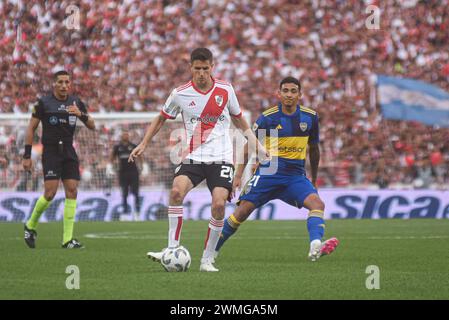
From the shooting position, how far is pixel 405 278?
8555 millimetres

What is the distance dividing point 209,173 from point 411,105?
15808 millimetres

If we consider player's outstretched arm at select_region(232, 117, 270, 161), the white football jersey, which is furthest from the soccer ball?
player's outstretched arm at select_region(232, 117, 270, 161)

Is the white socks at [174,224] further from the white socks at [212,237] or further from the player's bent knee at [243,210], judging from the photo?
the player's bent knee at [243,210]

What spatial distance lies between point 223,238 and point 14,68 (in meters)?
14.8

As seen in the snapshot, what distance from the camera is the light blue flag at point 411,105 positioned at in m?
24.1

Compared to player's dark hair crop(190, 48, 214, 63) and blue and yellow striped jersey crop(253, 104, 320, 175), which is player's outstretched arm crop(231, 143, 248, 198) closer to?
blue and yellow striped jersey crop(253, 104, 320, 175)

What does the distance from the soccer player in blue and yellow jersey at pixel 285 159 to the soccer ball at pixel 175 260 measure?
1.54 meters

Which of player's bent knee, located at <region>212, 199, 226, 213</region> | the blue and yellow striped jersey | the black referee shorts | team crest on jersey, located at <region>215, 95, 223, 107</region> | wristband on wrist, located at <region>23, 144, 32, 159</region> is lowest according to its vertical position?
the black referee shorts

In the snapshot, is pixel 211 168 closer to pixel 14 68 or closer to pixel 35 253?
pixel 35 253

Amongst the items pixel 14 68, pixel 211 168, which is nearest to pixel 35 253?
pixel 211 168

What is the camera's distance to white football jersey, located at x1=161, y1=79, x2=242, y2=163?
9336 mm

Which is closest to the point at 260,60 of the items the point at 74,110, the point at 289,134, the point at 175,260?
the point at 74,110

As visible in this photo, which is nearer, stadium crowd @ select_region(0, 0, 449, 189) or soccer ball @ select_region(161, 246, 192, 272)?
soccer ball @ select_region(161, 246, 192, 272)

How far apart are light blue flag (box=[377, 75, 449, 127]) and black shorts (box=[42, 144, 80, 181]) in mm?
12963
